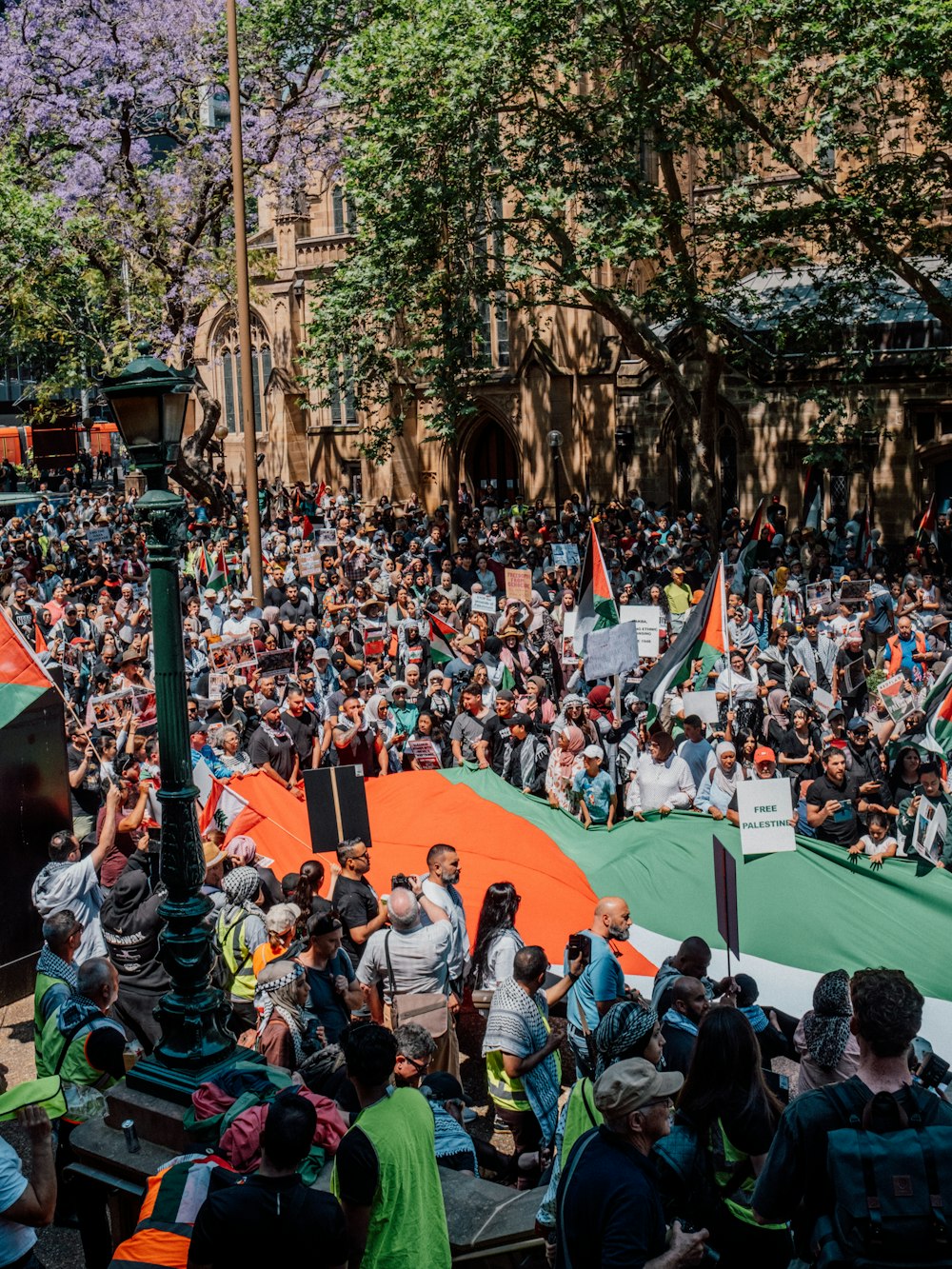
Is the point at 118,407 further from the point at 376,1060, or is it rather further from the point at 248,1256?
the point at 248,1256

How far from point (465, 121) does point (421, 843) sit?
50.9 feet

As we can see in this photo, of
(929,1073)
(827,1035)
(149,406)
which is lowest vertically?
(929,1073)

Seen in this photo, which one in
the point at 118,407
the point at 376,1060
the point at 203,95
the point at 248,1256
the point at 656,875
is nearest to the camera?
the point at 248,1256

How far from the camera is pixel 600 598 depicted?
1384 cm

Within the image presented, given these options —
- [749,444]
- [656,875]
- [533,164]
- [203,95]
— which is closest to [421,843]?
[656,875]

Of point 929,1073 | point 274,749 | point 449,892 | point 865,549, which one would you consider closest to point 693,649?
point 274,749

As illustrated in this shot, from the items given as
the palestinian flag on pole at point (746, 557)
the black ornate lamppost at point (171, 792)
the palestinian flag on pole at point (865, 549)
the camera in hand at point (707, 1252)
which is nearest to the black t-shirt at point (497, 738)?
the black ornate lamppost at point (171, 792)

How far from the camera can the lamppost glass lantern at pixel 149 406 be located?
6352 mm

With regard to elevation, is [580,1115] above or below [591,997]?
above

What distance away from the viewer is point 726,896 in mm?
7566

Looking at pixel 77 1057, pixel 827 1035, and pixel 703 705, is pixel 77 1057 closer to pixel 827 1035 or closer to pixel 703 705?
pixel 827 1035

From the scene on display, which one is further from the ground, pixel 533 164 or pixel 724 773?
pixel 533 164

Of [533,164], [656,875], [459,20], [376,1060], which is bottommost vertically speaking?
[656,875]

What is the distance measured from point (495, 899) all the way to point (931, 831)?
2825 millimetres
